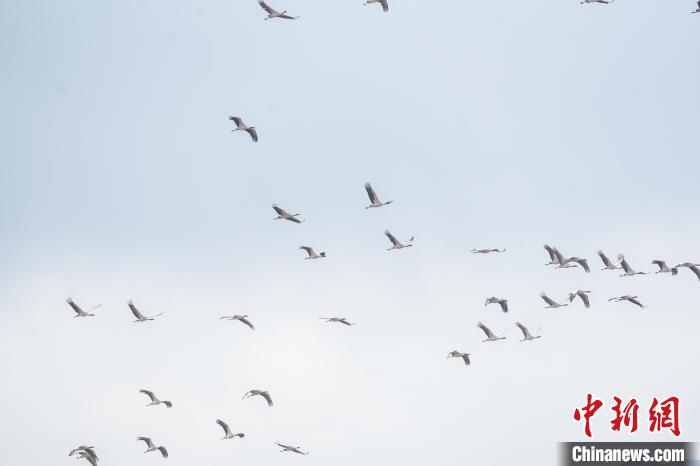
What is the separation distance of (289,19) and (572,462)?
27196mm

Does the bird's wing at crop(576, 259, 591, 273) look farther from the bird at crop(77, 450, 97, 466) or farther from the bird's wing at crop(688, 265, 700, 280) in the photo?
the bird at crop(77, 450, 97, 466)

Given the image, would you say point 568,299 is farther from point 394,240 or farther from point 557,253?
point 394,240

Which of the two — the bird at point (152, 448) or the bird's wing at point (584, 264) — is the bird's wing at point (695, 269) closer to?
the bird's wing at point (584, 264)

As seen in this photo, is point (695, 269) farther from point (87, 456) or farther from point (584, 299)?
point (87, 456)

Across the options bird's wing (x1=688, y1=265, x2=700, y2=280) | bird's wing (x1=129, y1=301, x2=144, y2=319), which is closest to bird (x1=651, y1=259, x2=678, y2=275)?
bird's wing (x1=688, y1=265, x2=700, y2=280)

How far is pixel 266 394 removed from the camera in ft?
362

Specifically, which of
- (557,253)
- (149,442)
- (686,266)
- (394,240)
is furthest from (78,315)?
(686,266)

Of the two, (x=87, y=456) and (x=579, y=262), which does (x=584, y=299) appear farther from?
(x=87, y=456)

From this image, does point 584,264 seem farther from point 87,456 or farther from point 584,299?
point 87,456

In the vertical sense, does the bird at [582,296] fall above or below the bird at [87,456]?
above

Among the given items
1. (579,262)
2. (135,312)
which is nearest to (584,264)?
(579,262)

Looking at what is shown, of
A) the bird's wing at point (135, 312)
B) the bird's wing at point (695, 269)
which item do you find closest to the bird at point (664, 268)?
the bird's wing at point (695, 269)

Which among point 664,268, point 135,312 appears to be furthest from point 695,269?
point 135,312

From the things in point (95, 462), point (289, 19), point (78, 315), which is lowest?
point (95, 462)
